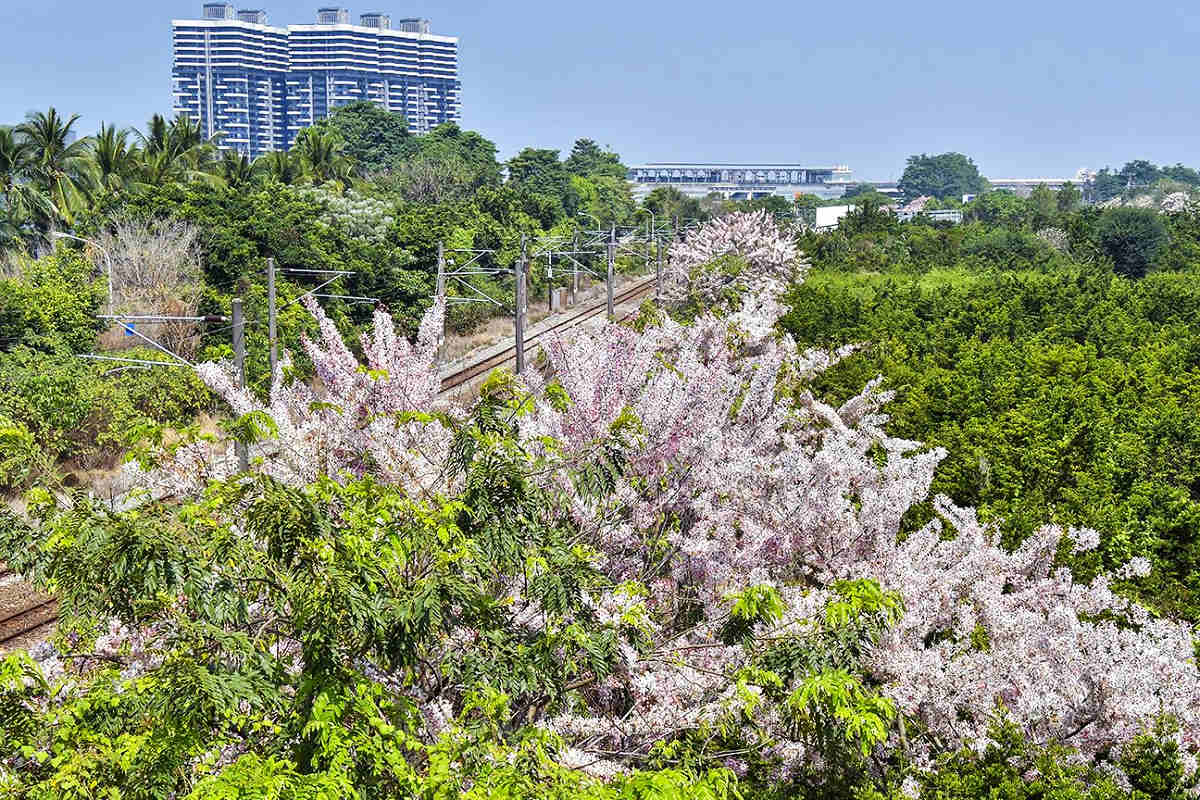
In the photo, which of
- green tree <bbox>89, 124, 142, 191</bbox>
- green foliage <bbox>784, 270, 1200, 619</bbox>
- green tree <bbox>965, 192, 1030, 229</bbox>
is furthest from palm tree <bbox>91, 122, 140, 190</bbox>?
green tree <bbox>965, 192, 1030, 229</bbox>

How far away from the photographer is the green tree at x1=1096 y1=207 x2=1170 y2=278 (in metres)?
52.9

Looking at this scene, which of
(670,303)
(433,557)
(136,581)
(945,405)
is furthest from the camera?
(670,303)

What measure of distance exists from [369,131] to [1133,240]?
69.7 metres

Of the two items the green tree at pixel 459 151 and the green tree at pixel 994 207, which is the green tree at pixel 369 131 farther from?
the green tree at pixel 994 207

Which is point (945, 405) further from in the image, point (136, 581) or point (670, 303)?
point (670, 303)

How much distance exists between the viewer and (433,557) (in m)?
6.55

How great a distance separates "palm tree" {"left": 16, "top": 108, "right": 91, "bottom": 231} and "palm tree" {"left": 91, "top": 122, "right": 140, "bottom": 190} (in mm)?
1207

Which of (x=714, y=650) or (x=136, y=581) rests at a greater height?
(x=136, y=581)

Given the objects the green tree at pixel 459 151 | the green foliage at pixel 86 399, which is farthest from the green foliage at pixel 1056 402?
the green tree at pixel 459 151

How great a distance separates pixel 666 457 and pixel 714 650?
262cm

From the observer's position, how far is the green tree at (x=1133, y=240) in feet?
173

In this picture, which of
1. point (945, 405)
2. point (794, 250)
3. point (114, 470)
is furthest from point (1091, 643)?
point (794, 250)

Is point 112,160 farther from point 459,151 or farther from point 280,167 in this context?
point 459,151

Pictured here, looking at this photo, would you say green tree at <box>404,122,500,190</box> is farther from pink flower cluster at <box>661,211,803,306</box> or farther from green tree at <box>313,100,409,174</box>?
pink flower cluster at <box>661,211,803,306</box>
